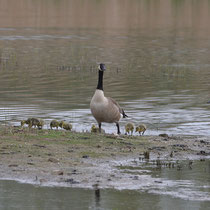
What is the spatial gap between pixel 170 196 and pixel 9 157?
321 cm

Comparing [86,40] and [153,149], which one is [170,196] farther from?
[86,40]

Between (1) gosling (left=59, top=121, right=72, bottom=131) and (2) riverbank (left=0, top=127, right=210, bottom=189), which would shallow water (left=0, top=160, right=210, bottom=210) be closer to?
(2) riverbank (left=0, top=127, right=210, bottom=189)

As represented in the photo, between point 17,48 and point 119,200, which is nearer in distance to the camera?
point 119,200

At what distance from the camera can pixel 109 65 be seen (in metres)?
33.8

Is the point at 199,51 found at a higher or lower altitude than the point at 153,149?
higher

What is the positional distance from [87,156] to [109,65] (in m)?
22.3

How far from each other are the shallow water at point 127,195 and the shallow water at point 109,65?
21.1 ft

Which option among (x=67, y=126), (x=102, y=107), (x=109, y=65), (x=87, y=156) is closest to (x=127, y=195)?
(x=87, y=156)

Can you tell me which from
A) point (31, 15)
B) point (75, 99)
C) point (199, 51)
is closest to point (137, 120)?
point (75, 99)

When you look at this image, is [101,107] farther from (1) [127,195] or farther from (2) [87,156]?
(1) [127,195]

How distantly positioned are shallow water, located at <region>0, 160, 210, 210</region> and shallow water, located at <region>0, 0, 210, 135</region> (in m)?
6.42

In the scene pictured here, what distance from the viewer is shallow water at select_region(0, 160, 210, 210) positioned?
352 inches

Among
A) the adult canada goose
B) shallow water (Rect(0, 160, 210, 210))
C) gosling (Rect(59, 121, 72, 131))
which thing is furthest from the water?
the adult canada goose

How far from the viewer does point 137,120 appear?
732 inches
